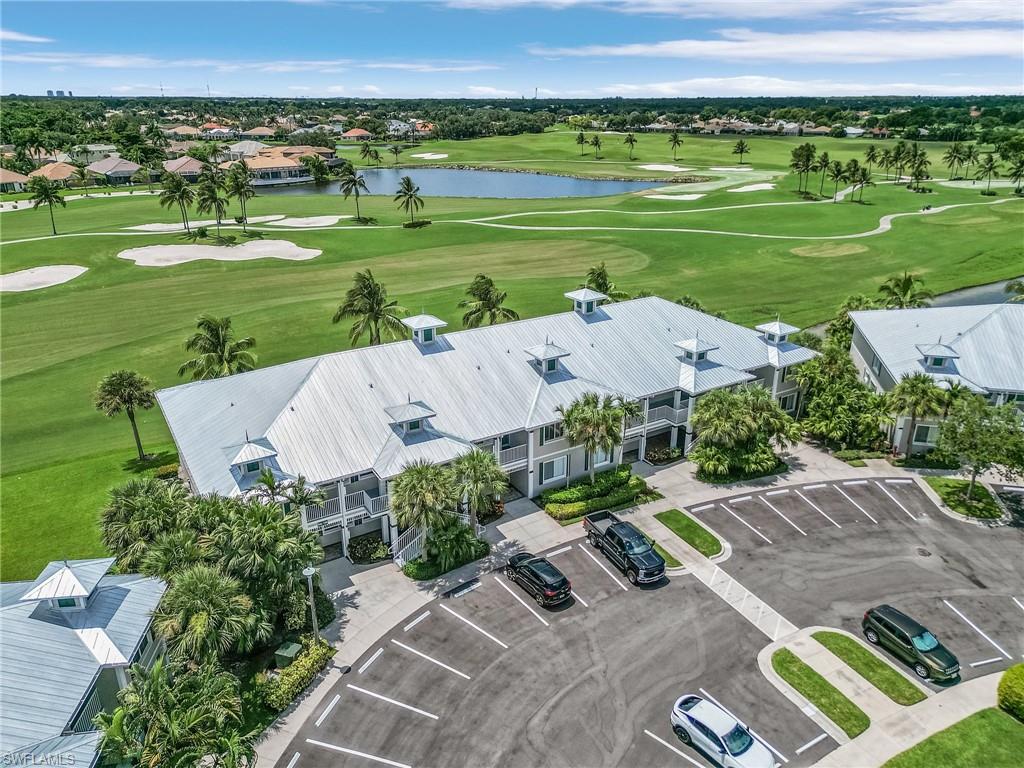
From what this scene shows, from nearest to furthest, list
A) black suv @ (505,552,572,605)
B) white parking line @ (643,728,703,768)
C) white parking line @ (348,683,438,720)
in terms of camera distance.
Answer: white parking line @ (643,728,703,768) < white parking line @ (348,683,438,720) < black suv @ (505,552,572,605)

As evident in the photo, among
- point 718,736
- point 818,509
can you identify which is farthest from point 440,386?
point 718,736

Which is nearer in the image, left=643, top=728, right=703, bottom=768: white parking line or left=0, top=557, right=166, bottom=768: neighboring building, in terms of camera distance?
left=0, top=557, right=166, bottom=768: neighboring building

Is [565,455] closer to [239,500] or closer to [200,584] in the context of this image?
[239,500]

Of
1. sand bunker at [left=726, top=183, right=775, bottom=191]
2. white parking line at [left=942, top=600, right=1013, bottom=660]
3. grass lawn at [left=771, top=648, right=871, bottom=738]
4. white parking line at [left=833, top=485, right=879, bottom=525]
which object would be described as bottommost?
grass lawn at [left=771, top=648, right=871, bottom=738]

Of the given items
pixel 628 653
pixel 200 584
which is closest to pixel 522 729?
pixel 628 653

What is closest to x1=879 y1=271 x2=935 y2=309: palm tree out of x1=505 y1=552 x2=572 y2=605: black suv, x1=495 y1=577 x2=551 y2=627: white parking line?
x1=505 y1=552 x2=572 y2=605: black suv

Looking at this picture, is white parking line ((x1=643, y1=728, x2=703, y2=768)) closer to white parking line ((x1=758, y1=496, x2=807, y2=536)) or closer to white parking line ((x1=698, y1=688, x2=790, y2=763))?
white parking line ((x1=698, y1=688, x2=790, y2=763))

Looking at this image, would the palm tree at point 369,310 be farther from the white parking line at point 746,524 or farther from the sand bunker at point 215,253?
the sand bunker at point 215,253
